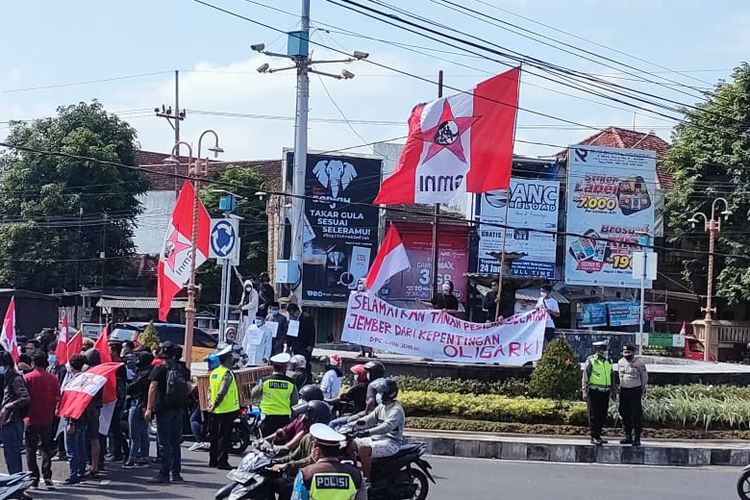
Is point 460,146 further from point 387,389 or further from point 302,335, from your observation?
point 387,389

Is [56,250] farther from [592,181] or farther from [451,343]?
[451,343]

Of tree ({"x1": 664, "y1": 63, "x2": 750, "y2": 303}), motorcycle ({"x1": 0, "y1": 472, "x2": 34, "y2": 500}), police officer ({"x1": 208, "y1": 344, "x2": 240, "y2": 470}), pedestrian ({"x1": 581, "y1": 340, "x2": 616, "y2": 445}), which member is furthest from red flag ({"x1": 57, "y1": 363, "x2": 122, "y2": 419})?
tree ({"x1": 664, "y1": 63, "x2": 750, "y2": 303})

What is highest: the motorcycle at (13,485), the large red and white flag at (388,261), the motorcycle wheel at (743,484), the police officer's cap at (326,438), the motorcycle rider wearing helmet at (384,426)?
the large red and white flag at (388,261)

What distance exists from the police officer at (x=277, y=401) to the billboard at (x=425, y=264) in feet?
99.0

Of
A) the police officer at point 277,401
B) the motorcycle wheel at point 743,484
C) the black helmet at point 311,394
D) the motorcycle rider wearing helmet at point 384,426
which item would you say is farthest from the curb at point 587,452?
the black helmet at point 311,394

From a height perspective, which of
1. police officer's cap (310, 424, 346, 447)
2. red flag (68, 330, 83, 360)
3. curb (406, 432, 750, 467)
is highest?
police officer's cap (310, 424, 346, 447)

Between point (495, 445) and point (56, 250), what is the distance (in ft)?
109

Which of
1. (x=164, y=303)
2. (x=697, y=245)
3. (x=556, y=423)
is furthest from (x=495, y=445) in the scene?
(x=697, y=245)

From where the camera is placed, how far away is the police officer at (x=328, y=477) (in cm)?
627

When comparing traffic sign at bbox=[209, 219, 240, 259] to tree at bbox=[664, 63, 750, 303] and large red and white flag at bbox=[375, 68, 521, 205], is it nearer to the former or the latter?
large red and white flag at bbox=[375, 68, 521, 205]

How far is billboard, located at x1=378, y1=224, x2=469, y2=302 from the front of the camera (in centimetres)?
4284

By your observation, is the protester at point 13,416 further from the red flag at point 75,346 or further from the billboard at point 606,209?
the billboard at point 606,209

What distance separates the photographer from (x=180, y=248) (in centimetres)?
2317

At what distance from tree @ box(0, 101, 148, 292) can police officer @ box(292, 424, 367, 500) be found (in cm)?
4012
